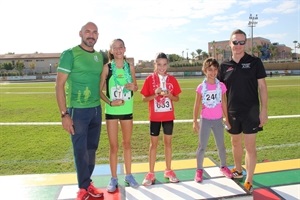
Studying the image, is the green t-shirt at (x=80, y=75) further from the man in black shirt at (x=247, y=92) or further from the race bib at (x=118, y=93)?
the man in black shirt at (x=247, y=92)

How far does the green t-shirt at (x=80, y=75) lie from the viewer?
3390mm

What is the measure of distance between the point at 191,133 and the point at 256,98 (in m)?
3.62

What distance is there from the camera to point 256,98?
3836 millimetres

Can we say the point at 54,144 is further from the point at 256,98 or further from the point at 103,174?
the point at 256,98

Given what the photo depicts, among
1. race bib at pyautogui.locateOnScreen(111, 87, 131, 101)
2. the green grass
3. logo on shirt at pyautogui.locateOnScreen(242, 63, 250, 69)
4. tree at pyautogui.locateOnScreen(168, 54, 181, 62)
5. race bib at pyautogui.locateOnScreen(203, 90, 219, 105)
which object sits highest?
tree at pyautogui.locateOnScreen(168, 54, 181, 62)

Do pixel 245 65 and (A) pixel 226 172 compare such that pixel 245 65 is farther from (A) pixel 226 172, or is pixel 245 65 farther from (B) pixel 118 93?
(B) pixel 118 93

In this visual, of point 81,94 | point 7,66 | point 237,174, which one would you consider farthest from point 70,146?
point 7,66

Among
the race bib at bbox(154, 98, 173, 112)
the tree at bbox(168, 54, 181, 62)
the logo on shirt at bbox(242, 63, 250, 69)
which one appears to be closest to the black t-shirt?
the logo on shirt at bbox(242, 63, 250, 69)

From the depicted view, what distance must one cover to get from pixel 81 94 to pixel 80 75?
24 centimetres

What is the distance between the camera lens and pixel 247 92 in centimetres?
379

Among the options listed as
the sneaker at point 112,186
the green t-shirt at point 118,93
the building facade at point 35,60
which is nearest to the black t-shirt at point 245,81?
the green t-shirt at point 118,93

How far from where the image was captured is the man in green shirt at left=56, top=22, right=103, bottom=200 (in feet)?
11.1

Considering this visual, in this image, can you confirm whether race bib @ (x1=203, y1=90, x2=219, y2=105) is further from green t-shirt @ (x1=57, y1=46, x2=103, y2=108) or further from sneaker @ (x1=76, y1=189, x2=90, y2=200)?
sneaker @ (x1=76, y1=189, x2=90, y2=200)

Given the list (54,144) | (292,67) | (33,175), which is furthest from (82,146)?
(292,67)
